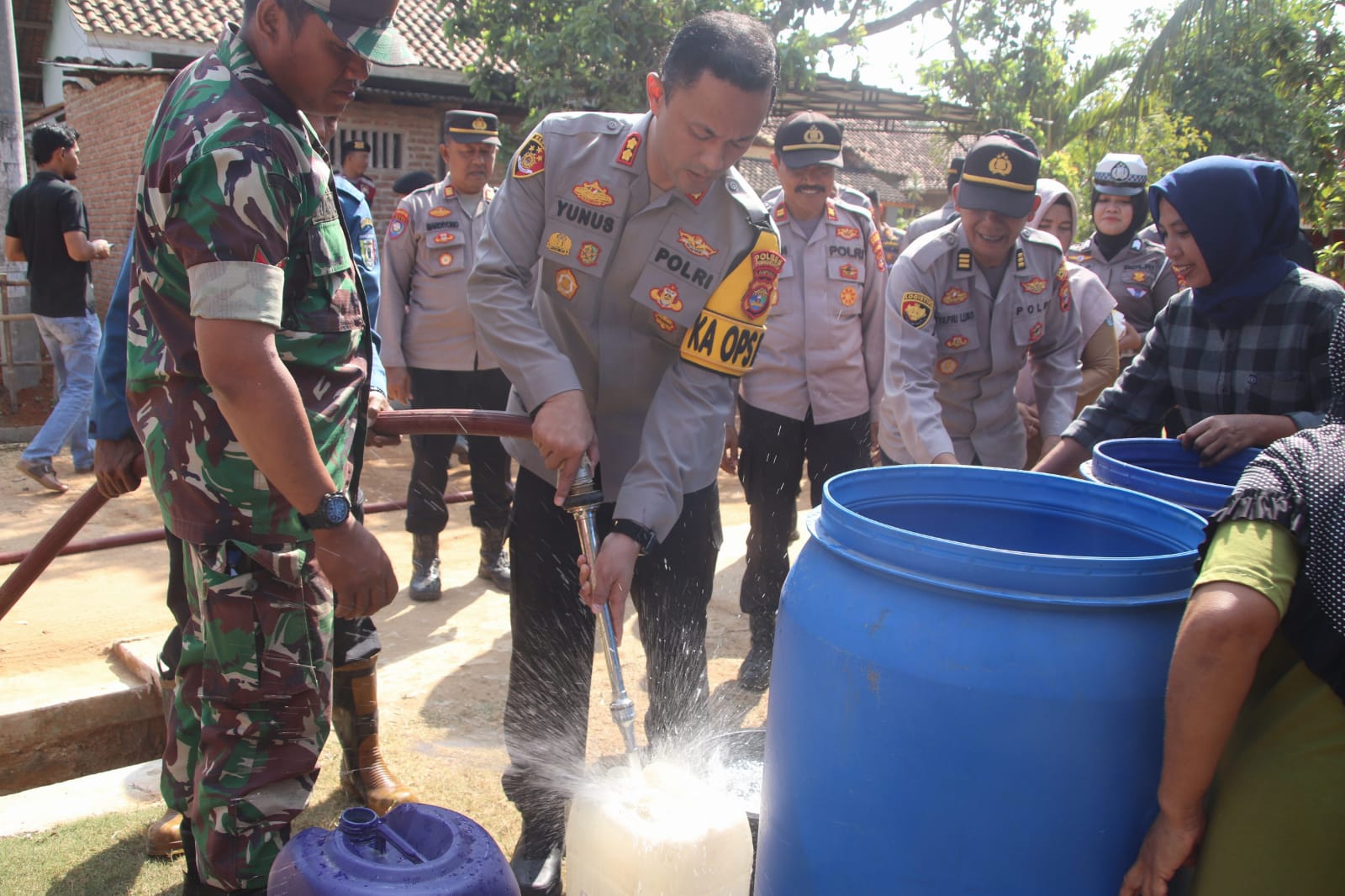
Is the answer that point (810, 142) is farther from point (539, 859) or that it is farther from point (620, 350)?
point (539, 859)

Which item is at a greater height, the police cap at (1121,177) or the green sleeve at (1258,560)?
the police cap at (1121,177)

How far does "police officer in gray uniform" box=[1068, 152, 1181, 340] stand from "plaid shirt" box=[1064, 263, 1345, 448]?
8.47 feet

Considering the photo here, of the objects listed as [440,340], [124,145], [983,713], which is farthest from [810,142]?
[124,145]

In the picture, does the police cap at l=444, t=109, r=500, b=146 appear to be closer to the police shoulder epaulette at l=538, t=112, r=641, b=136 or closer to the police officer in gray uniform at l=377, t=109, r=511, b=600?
the police officer in gray uniform at l=377, t=109, r=511, b=600

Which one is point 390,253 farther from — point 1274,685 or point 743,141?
point 1274,685

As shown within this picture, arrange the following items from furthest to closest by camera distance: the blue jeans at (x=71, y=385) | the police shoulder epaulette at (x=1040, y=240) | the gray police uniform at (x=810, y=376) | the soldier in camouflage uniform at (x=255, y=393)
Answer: the blue jeans at (x=71, y=385) → the gray police uniform at (x=810, y=376) → the police shoulder epaulette at (x=1040, y=240) → the soldier in camouflage uniform at (x=255, y=393)

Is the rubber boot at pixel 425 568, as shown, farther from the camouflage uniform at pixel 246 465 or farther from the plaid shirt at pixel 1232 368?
the plaid shirt at pixel 1232 368

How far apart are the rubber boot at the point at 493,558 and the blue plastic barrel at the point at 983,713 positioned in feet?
12.1

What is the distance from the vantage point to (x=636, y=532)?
2.30m

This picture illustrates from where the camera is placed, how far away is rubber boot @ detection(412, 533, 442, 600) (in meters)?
4.97

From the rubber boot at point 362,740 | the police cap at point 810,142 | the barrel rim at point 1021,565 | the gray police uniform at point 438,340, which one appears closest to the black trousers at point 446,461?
the gray police uniform at point 438,340

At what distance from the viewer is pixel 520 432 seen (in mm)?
2361

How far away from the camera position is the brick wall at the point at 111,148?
12.0 meters

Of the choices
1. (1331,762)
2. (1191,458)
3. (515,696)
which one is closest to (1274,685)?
(1331,762)
